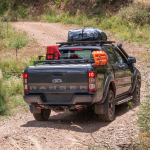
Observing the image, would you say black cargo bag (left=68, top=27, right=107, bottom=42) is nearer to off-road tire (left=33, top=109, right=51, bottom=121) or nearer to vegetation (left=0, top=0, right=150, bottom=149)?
vegetation (left=0, top=0, right=150, bottom=149)

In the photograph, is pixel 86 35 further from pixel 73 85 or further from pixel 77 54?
pixel 73 85

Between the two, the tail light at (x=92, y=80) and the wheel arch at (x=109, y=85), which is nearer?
the tail light at (x=92, y=80)

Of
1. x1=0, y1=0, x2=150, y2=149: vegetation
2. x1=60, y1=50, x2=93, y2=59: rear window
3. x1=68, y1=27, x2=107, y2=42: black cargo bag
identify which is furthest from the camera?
x1=0, y1=0, x2=150, y2=149: vegetation

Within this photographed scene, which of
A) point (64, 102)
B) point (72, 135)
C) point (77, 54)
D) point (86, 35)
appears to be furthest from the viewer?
point (86, 35)

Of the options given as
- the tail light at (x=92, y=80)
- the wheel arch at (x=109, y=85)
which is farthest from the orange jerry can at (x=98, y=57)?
the wheel arch at (x=109, y=85)

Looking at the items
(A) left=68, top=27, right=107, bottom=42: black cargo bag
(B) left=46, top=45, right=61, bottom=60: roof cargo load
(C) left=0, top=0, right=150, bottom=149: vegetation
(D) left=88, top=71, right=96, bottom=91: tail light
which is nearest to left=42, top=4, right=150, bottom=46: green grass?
(C) left=0, top=0, right=150, bottom=149: vegetation

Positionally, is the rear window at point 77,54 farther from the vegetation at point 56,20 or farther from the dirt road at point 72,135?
the vegetation at point 56,20

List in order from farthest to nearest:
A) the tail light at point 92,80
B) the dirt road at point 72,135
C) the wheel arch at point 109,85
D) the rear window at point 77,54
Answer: the rear window at point 77,54 < the wheel arch at point 109,85 < the tail light at point 92,80 < the dirt road at point 72,135

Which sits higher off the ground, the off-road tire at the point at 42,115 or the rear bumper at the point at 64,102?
the rear bumper at the point at 64,102

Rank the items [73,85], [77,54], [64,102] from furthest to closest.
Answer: [77,54] < [64,102] < [73,85]

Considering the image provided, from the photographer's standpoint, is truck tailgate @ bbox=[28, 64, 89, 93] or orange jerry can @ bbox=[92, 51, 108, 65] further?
orange jerry can @ bbox=[92, 51, 108, 65]

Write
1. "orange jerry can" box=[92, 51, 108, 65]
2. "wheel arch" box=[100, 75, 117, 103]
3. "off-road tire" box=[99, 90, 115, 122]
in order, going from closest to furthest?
"orange jerry can" box=[92, 51, 108, 65], "wheel arch" box=[100, 75, 117, 103], "off-road tire" box=[99, 90, 115, 122]

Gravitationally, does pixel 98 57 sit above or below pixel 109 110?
above

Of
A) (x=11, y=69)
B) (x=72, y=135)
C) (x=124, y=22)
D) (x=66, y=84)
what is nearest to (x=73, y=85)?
(x=66, y=84)
